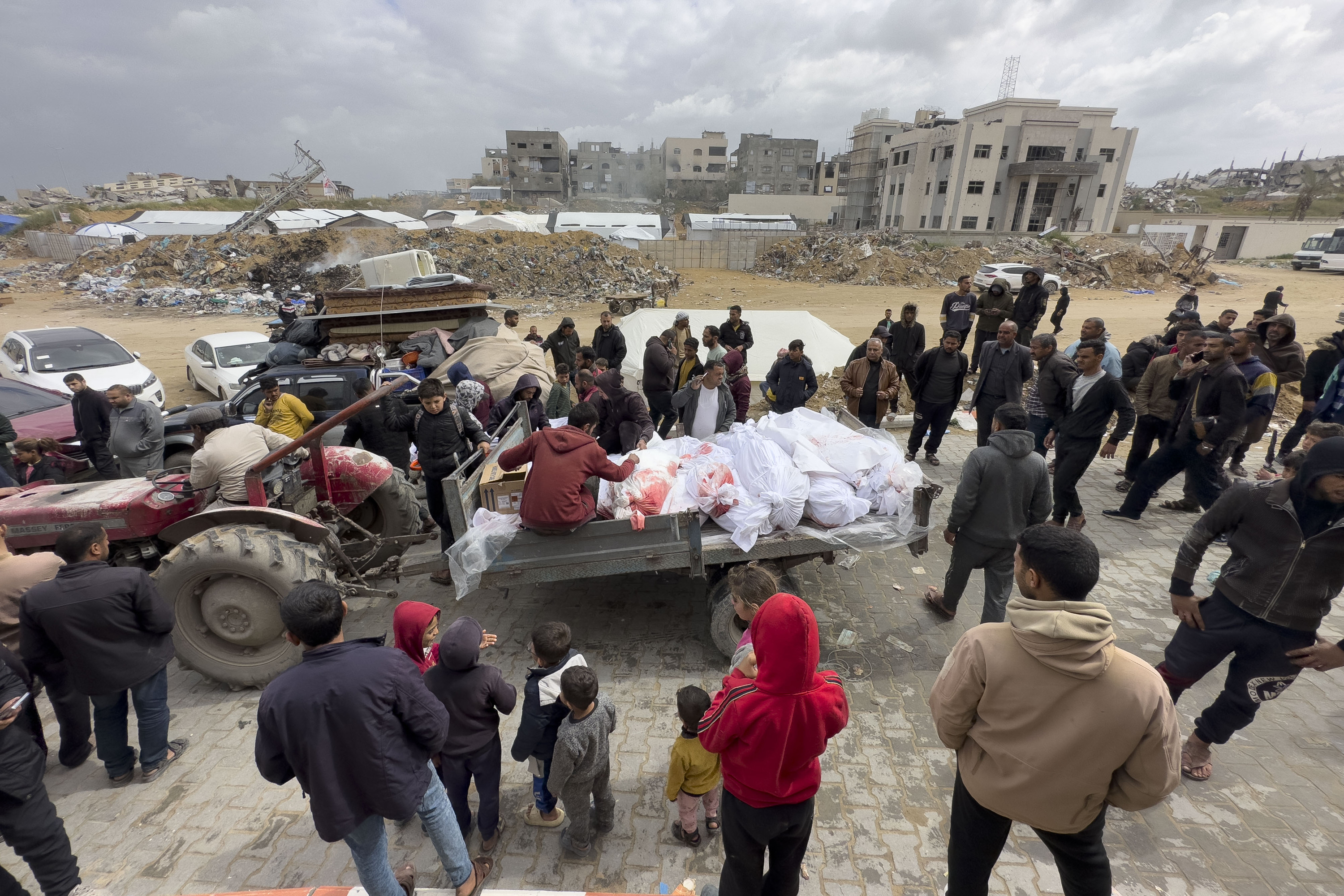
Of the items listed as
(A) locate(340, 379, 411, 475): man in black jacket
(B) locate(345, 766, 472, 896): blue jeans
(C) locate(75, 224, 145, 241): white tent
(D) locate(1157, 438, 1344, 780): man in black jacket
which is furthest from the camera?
(C) locate(75, 224, 145, 241): white tent

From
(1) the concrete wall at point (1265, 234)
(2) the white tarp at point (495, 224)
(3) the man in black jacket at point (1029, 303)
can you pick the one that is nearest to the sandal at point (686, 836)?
(3) the man in black jacket at point (1029, 303)

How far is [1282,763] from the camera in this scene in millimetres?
3459

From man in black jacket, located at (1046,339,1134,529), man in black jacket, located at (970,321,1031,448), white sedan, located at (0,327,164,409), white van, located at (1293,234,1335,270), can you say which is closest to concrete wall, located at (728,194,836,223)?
white van, located at (1293,234,1335,270)

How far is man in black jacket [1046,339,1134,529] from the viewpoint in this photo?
5.50 m

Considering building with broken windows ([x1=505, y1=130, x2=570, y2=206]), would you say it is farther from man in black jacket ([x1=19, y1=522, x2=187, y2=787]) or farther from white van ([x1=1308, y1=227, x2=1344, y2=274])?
man in black jacket ([x1=19, y1=522, x2=187, y2=787])

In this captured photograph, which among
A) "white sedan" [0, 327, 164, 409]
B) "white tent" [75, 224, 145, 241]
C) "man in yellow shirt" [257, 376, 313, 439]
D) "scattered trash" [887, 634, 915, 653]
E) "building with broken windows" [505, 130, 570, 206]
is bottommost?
"scattered trash" [887, 634, 915, 653]

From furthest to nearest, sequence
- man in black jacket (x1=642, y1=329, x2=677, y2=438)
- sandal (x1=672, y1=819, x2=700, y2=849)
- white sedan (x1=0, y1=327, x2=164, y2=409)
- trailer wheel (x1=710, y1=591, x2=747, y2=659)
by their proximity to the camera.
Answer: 1. white sedan (x1=0, y1=327, x2=164, y2=409)
2. man in black jacket (x1=642, y1=329, x2=677, y2=438)
3. trailer wheel (x1=710, y1=591, x2=747, y2=659)
4. sandal (x1=672, y1=819, x2=700, y2=849)

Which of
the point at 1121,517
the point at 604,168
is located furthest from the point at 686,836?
the point at 604,168

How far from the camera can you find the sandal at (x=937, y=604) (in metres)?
4.78

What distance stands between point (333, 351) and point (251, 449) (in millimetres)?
4407

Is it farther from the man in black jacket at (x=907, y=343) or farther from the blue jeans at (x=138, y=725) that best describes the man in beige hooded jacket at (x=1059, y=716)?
the man in black jacket at (x=907, y=343)

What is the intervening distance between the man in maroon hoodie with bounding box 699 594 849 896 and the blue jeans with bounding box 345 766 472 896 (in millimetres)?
1205

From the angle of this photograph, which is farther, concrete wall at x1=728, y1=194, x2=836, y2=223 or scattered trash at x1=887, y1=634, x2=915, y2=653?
concrete wall at x1=728, y1=194, x2=836, y2=223

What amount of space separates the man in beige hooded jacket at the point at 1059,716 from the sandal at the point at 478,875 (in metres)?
2.19
